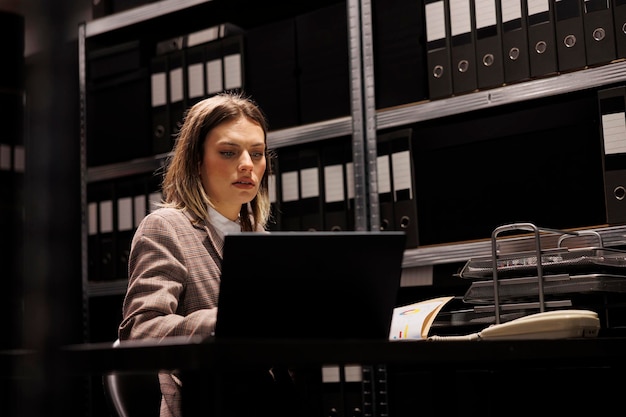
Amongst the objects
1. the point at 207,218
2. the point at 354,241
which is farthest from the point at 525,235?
the point at 354,241

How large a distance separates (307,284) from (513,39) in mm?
1339

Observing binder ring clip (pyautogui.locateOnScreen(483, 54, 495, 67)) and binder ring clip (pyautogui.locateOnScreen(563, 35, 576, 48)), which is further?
binder ring clip (pyautogui.locateOnScreen(483, 54, 495, 67))

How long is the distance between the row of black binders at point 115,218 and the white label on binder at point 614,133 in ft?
4.70

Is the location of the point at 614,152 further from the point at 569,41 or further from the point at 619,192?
the point at 569,41

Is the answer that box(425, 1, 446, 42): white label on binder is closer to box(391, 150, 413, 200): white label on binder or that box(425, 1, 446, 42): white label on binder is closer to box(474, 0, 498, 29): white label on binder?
box(474, 0, 498, 29): white label on binder

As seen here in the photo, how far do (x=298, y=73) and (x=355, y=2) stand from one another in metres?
0.27

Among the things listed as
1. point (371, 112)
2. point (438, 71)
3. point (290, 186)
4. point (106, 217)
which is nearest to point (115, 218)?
point (106, 217)

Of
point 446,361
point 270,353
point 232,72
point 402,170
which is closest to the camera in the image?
point 270,353

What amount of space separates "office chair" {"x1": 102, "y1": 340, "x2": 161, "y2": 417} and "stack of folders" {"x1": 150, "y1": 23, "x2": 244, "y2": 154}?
1.12 m

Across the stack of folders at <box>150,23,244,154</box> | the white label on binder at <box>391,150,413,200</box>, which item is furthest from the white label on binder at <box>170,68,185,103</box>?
the white label on binder at <box>391,150,413,200</box>

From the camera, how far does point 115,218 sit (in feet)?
9.35

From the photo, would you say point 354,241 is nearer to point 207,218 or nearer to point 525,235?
point 207,218

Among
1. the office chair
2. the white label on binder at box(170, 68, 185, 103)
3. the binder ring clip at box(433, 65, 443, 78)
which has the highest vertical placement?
the white label on binder at box(170, 68, 185, 103)

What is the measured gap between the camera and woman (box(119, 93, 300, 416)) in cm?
146
